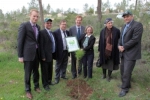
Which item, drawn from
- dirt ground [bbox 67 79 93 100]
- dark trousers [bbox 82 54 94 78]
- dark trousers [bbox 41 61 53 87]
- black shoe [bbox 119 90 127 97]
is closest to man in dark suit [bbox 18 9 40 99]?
dark trousers [bbox 41 61 53 87]

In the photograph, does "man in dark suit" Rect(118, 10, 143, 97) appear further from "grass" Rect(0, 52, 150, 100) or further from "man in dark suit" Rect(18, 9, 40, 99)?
"man in dark suit" Rect(18, 9, 40, 99)

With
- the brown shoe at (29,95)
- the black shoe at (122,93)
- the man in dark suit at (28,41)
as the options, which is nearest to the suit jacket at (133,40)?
the black shoe at (122,93)

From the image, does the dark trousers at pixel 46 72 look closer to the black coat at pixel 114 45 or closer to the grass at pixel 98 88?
the grass at pixel 98 88

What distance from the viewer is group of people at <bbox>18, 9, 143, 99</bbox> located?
13.6 feet

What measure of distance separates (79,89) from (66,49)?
1201 millimetres

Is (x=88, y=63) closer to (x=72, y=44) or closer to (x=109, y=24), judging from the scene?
(x=72, y=44)

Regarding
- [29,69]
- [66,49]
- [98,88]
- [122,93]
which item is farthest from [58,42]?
[122,93]

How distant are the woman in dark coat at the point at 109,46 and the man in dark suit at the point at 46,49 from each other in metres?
1.40

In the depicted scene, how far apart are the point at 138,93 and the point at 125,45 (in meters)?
1.38

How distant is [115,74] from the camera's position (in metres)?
5.56

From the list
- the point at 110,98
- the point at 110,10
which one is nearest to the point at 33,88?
the point at 110,98

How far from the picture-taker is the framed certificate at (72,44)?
4.80m

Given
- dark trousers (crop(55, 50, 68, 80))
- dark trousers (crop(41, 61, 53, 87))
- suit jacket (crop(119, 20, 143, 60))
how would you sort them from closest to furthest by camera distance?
suit jacket (crop(119, 20, 143, 60)), dark trousers (crop(41, 61, 53, 87)), dark trousers (crop(55, 50, 68, 80))

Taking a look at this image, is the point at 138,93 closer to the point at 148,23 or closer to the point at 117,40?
the point at 117,40
